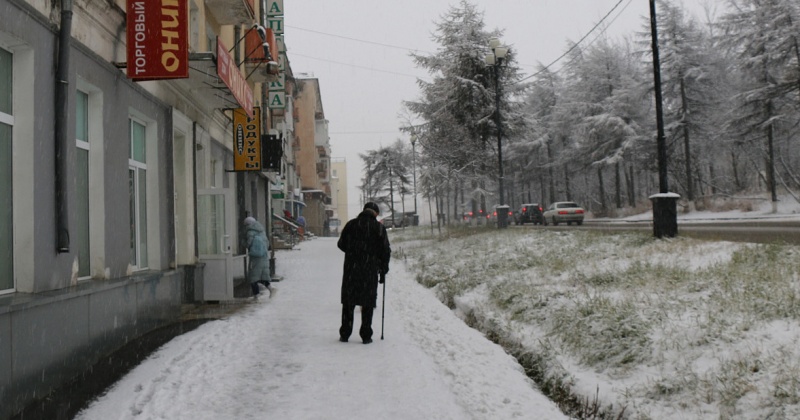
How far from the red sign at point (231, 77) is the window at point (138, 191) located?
64.5 inches

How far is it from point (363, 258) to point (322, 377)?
1.94 metres

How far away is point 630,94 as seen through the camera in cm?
3972

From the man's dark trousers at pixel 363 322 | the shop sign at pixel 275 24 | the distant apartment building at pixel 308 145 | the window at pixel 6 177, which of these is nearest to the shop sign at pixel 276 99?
the shop sign at pixel 275 24

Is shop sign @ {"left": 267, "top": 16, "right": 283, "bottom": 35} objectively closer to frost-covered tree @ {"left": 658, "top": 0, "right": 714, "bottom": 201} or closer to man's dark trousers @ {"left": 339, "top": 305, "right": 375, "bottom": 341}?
man's dark trousers @ {"left": 339, "top": 305, "right": 375, "bottom": 341}

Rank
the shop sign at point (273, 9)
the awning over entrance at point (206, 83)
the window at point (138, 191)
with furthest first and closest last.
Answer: the shop sign at point (273, 9)
the awning over entrance at point (206, 83)
the window at point (138, 191)

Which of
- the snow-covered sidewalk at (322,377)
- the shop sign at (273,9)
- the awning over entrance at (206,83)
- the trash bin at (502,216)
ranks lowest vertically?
the snow-covered sidewalk at (322,377)

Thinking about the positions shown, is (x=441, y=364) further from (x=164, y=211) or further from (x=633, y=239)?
(x=633, y=239)

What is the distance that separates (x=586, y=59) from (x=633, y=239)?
36.3m

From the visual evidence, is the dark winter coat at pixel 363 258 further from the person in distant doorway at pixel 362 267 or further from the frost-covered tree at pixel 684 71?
the frost-covered tree at pixel 684 71

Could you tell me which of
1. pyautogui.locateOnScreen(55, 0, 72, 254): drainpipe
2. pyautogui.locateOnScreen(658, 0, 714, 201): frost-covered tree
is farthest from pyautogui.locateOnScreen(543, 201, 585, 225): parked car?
pyautogui.locateOnScreen(55, 0, 72, 254): drainpipe

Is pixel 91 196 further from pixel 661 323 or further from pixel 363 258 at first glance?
pixel 661 323

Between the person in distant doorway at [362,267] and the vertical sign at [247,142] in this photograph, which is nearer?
the person in distant doorway at [362,267]

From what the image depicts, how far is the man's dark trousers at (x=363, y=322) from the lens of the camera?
700 cm

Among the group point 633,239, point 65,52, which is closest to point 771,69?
point 633,239
